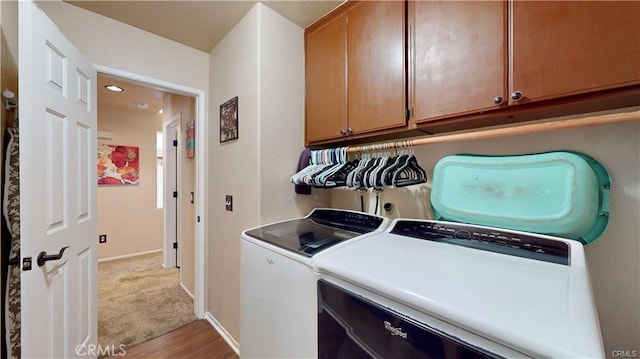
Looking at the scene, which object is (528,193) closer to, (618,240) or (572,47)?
(618,240)

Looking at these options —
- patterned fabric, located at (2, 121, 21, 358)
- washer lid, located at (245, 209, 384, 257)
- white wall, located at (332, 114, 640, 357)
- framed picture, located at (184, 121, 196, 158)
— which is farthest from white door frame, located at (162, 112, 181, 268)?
white wall, located at (332, 114, 640, 357)

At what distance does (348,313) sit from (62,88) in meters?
1.81

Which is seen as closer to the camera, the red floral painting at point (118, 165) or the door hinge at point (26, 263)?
the door hinge at point (26, 263)

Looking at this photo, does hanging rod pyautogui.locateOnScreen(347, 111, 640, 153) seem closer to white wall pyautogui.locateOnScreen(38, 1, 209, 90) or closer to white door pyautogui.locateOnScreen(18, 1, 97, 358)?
white door pyautogui.locateOnScreen(18, 1, 97, 358)

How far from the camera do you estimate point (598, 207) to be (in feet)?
3.01

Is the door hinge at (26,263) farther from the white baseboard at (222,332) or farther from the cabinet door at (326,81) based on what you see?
the cabinet door at (326,81)

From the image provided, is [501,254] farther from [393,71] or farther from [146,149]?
[146,149]

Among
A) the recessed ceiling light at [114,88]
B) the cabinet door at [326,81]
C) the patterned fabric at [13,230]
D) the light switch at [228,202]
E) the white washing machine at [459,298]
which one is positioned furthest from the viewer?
the recessed ceiling light at [114,88]

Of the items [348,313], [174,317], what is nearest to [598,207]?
[348,313]

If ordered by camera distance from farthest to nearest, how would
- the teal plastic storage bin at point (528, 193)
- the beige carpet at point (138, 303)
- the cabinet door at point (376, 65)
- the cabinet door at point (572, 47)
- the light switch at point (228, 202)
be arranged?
1. the beige carpet at point (138, 303)
2. the light switch at point (228, 202)
3. the cabinet door at point (376, 65)
4. the teal plastic storage bin at point (528, 193)
5. the cabinet door at point (572, 47)

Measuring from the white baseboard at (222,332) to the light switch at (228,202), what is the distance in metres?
1.01

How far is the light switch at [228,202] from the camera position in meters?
1.91

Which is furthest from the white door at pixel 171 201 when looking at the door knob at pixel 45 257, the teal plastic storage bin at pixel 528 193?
the teal plastic storage bin at pixel 528 193

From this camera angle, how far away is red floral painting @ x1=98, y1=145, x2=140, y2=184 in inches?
145
